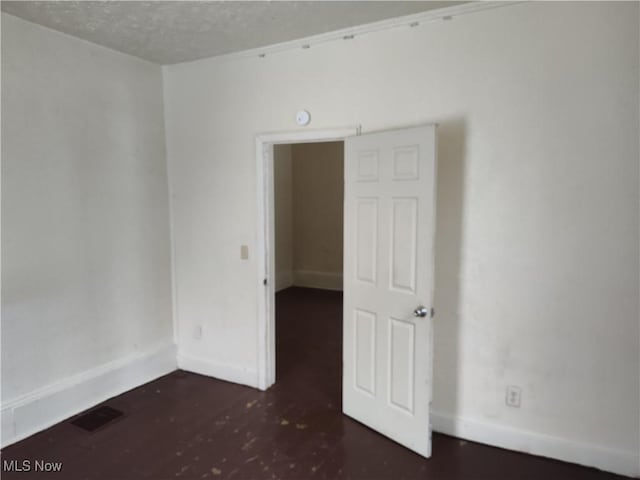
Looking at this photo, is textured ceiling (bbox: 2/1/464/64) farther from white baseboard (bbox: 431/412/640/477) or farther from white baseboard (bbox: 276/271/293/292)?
white baseboard (bbox: 276/271/293/292)

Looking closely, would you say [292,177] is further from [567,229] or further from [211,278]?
[567,229]

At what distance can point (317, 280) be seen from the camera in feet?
23.8

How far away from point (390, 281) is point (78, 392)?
7.87 ft

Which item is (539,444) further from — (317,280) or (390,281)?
(317,280)

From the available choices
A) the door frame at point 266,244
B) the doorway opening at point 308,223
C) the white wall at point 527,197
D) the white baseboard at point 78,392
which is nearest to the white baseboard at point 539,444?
the white wall at point 527,197

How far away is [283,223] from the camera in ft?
23.4

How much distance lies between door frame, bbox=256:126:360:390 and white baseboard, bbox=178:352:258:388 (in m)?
0.09

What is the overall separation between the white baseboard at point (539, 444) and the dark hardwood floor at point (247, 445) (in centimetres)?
5

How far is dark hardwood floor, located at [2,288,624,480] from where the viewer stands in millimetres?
2455

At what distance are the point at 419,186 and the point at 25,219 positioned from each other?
251cm

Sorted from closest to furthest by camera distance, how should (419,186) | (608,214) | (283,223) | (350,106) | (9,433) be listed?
(608,214) < (419,186) < (9,433) < (350,106) < (283,223)

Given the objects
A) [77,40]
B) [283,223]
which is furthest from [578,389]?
[283,223]
